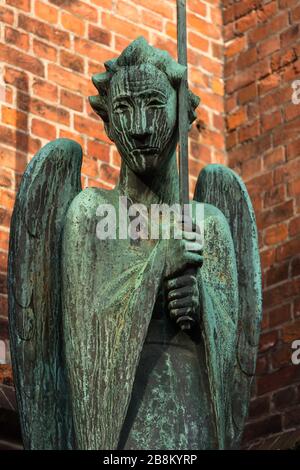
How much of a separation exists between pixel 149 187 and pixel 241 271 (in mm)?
480

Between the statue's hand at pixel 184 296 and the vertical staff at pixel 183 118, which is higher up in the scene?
the vertical staff at pixel 183 118

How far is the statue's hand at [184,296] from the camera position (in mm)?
5949

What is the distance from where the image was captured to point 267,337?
10.9 meters

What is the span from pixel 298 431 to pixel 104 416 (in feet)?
15.0

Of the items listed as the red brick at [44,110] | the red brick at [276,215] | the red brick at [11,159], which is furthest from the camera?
the red brick at [276,215]

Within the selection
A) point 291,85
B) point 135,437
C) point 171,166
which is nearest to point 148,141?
point 171,166

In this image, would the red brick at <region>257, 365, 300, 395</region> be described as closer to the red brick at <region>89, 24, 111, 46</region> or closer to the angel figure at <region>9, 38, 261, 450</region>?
the red brick at <region>89, 24, 111, 46</region>

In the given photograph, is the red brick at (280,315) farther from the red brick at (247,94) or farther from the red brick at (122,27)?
the red brick at (122,27)

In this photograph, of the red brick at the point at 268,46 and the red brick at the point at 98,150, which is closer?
the red brick at the point at 98,150

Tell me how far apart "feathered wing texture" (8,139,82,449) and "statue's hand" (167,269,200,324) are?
0.48 meters

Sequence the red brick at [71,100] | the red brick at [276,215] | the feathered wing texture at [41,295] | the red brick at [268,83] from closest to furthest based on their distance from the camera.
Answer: the feathered wing texture at [41,295] → the red brick at [71,100] → the red brick at [276,215] → the red brick at [268,83]

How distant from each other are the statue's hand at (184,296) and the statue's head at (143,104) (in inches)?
19.6

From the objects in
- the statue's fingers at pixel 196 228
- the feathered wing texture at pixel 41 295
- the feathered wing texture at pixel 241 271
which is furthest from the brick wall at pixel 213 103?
the statue's fingers at pixel 196 228
